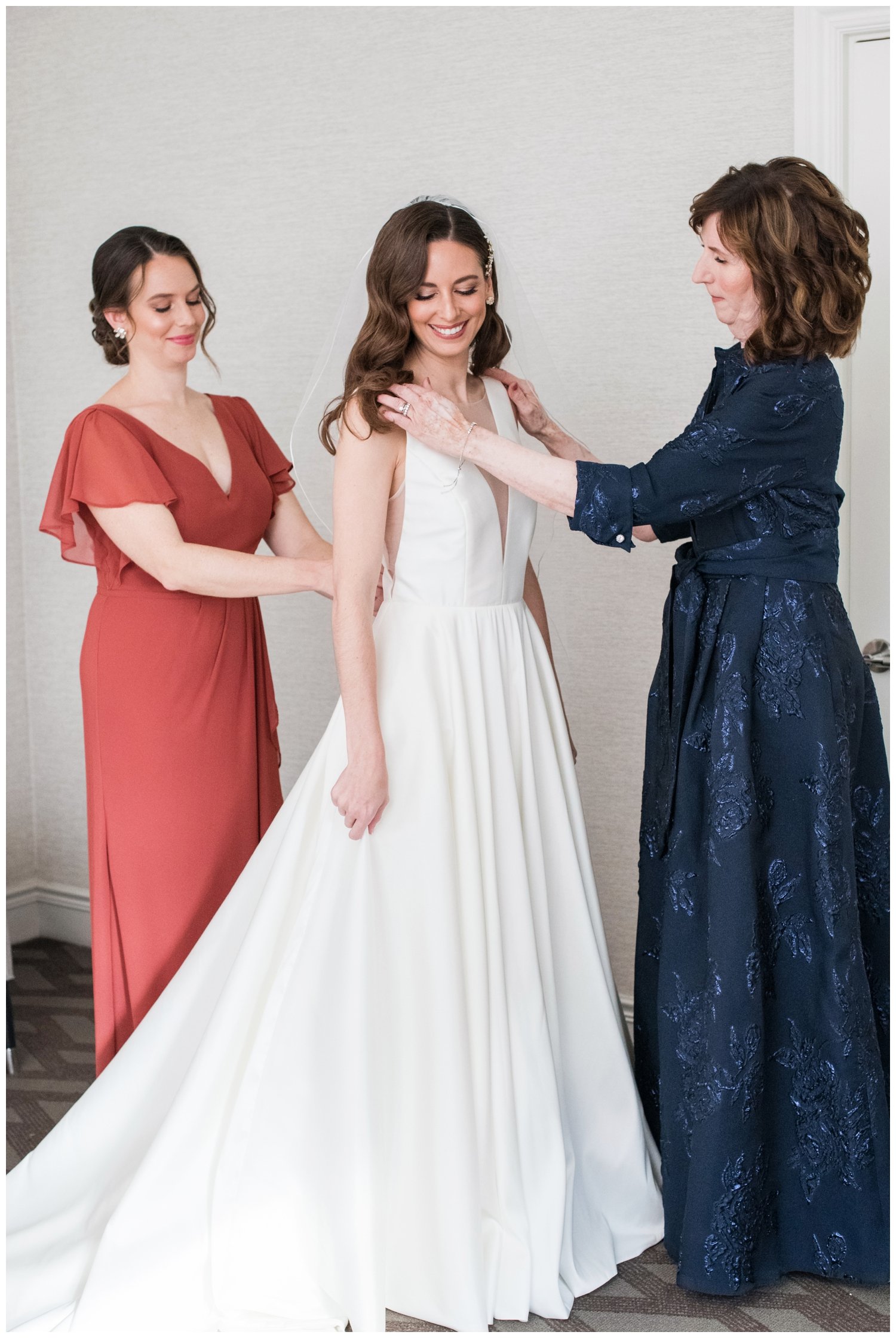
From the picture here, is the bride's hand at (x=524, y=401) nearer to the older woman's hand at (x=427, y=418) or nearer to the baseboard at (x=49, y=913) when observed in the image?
the older woman's hand at (x=427, y=418)

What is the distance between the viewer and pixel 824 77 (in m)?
2.57

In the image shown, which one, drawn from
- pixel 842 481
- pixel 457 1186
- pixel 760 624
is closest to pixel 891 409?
pixel 842 481

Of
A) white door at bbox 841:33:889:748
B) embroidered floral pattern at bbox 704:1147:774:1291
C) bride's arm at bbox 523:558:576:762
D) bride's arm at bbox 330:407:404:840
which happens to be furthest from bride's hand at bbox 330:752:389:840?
white door at bbox 841:33:889:748

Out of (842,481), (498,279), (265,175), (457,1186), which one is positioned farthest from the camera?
(265,175)

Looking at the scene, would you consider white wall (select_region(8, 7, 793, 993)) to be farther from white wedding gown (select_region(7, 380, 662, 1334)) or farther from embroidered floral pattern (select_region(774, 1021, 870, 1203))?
embroidered floral pattern (select_region(774, 1021, 870, 1203))

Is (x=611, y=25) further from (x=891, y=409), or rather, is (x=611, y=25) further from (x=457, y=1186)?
(x=457, y=1186)

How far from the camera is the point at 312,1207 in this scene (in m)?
2.01

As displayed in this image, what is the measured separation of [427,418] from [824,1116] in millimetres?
1362

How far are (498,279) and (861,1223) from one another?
5.78 feet

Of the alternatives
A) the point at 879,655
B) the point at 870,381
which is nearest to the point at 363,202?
the point at 870,381

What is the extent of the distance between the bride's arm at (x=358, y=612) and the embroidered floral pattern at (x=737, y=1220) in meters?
0.85

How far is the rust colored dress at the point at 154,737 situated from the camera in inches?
94.1

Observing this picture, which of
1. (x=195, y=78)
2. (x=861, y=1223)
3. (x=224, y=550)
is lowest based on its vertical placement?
(x=861, y=1223)

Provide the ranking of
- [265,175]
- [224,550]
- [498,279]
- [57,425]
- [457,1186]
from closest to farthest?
[457,1186] < [498,279] < [224,550] < [265,175] < [57,425]
